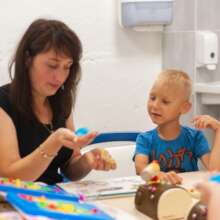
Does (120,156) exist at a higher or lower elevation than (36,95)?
lower

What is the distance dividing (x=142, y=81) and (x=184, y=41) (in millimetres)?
299

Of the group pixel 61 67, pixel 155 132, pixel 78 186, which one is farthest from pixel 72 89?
pixel 78 186

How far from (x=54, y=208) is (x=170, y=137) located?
2.85ft

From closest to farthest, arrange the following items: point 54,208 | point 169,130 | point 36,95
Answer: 1. point 54,208
2. point 36,95
3. point 169,130

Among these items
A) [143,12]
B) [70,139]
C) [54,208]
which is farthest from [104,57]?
[54,208]

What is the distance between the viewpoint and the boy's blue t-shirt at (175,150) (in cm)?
184

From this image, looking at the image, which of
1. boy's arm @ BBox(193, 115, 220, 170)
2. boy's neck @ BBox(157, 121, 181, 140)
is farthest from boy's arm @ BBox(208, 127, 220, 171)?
boy's neck @ BBox(157, 121, 181, 140)

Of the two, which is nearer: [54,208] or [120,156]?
[54,208]

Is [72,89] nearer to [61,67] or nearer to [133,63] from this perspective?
[61,67]

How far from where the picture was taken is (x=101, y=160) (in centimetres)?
164

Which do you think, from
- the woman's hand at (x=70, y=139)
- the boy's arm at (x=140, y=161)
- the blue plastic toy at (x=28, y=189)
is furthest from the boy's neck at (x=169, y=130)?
the blue plastic toy at (x=28, y=189)

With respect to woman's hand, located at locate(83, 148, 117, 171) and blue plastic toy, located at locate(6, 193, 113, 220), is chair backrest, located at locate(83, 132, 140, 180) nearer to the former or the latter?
woman's hand, located at locate(83, 148, 117, 171)

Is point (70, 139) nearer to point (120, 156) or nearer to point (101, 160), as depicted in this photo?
point (101, 160)

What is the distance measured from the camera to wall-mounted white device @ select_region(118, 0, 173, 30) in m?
2.53
